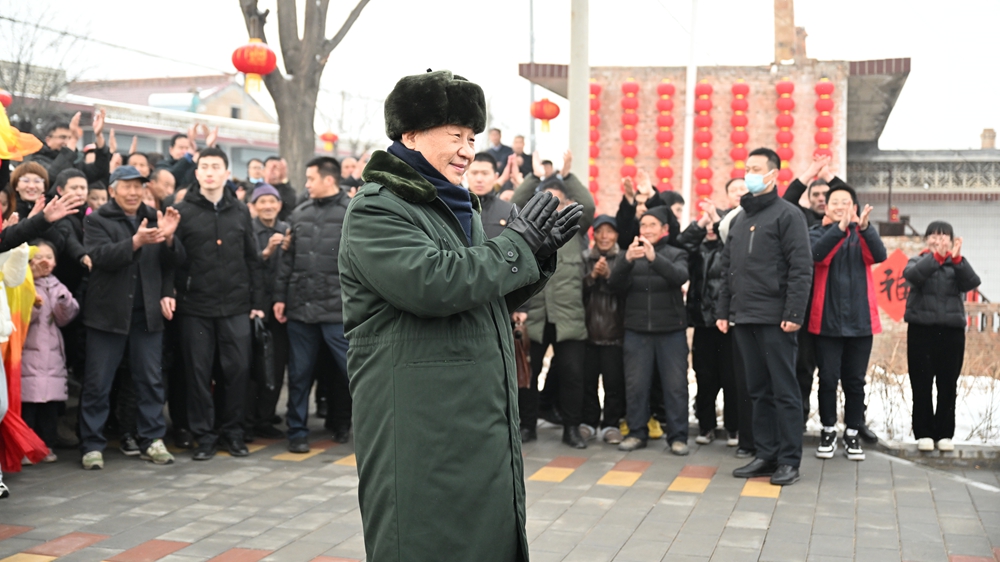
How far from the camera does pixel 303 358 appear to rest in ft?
24.5

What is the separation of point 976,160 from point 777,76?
30.0ft

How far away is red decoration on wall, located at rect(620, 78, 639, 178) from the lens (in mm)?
15750

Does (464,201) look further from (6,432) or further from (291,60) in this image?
(291,60)

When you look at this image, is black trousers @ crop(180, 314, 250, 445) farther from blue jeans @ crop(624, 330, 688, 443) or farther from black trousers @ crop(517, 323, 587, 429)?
blue jeans @ crop(624, 330, 688, 443)

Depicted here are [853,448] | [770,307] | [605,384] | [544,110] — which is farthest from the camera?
[544,110]

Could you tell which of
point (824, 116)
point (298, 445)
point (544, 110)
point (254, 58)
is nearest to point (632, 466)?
point (298, 445)

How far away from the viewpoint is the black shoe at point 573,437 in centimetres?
757

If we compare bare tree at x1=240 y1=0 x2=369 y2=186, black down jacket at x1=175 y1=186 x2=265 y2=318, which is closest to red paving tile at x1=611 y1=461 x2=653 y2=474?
black down jacket at x1=175 y1=186 x2=265 y2=318

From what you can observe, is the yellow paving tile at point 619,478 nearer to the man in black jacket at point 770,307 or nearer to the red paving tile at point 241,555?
the man in black jacket at point 770,307

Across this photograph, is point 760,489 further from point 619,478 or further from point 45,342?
point 45,342

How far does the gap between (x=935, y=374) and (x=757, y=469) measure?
1752mm

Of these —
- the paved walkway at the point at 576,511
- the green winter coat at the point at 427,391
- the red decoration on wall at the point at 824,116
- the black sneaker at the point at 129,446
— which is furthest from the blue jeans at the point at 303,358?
the red decoration on wall at the point at 824,116

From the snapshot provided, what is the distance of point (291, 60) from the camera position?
40.2 ft

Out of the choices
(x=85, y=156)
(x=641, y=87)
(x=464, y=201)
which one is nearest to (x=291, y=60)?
(x=85, y=156)
